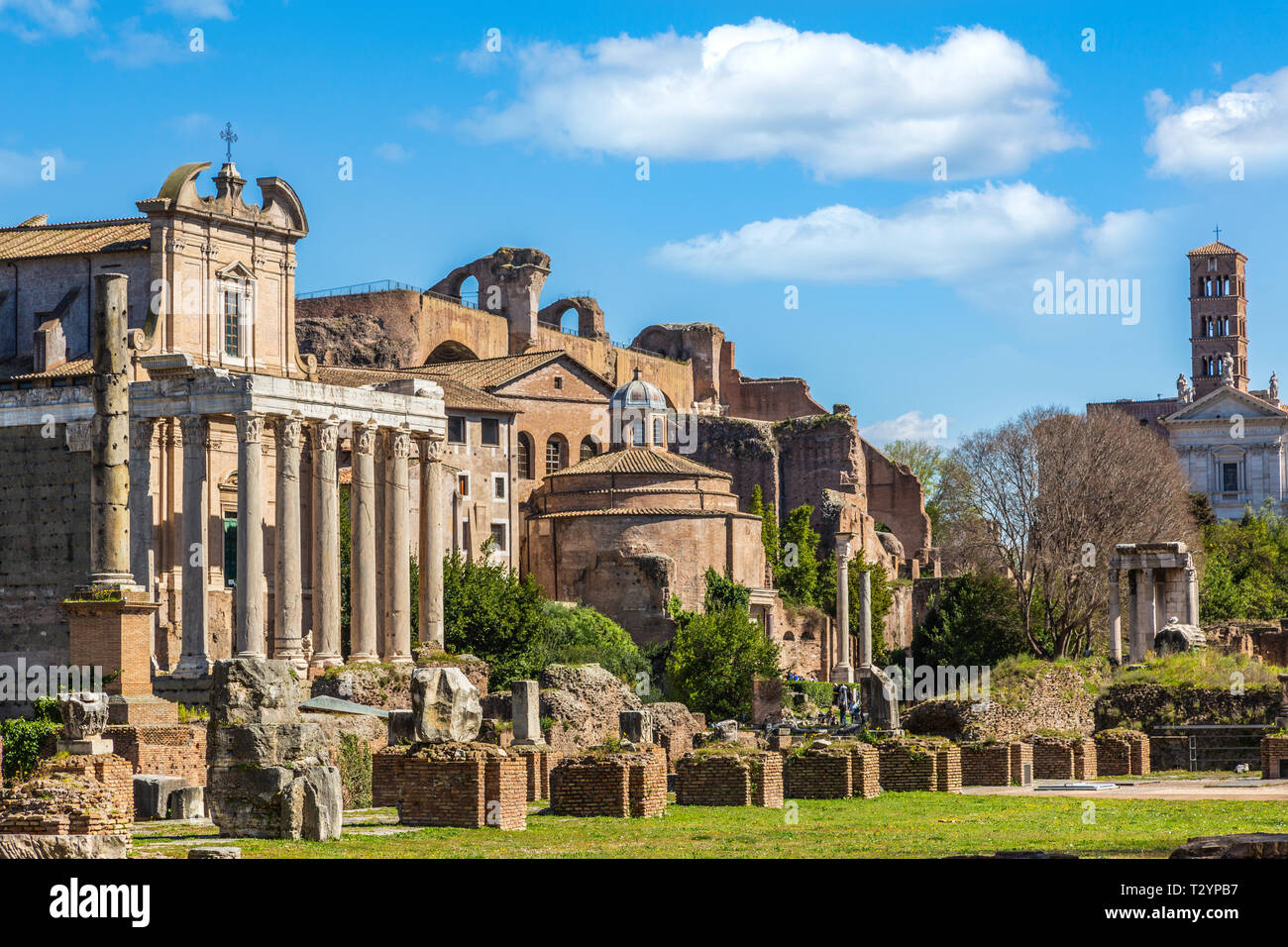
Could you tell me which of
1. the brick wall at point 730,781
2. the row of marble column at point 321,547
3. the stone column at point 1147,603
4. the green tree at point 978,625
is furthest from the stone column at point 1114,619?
the brick wall at point 730,781

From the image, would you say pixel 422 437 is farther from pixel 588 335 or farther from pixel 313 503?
pixel 588 335

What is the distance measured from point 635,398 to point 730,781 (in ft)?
167

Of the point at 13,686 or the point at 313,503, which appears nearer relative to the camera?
the point at 13,686

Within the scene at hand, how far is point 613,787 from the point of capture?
931 inches

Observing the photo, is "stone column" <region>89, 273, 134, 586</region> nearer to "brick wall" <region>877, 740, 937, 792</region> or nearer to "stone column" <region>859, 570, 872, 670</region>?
"brick wall" <region>877, 740, 937, 792</region>

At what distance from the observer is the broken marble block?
2430 cm

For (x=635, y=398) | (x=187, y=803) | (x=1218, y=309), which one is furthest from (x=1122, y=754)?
(x=1218, y=309)

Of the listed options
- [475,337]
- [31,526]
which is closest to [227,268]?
[31,526]

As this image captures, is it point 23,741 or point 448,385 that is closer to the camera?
point 23,741

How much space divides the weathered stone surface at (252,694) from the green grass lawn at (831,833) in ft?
4.14

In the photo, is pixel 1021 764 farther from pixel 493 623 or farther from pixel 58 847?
pixel 493 623

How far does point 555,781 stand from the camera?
24.5 meters

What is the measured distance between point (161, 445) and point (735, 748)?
27.8m
